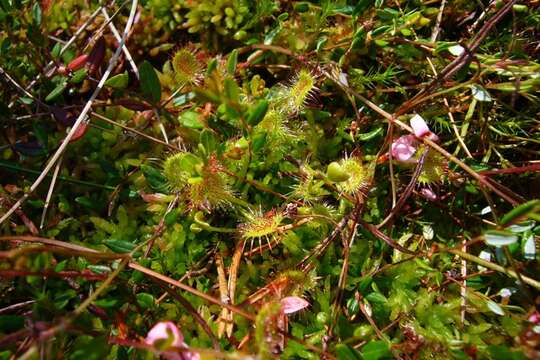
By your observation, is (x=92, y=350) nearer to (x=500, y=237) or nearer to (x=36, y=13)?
(x=500, y=237)

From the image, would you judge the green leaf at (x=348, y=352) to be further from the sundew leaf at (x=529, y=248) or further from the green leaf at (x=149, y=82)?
the green leaf at (x=149, y=82)

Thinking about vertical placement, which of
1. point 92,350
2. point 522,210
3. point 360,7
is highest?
point 360,7

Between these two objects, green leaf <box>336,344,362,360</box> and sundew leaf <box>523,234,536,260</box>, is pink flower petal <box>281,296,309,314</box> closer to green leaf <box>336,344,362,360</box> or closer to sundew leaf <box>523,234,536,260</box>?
green leaf <box>336,344,362,360</box>

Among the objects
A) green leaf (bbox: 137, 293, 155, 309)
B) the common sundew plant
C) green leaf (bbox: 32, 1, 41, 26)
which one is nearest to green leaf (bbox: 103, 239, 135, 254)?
the common sundew plant

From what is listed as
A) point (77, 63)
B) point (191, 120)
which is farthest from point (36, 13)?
point (191, 120)

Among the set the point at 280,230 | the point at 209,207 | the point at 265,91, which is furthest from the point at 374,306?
the point at 265,91

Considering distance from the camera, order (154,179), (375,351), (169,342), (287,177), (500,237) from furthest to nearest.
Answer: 1. (287,177)
2. (154,179)
3. (375,351)
4. (500,237)
5. (169,342)

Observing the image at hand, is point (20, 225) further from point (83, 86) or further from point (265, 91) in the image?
point (265, 91)
